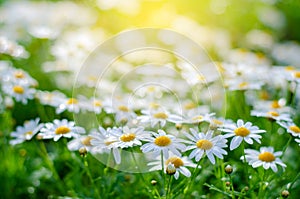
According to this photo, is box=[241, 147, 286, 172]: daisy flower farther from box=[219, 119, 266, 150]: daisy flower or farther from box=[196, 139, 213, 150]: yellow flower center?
box=[196, 139, 213, 150]: yellow flower center

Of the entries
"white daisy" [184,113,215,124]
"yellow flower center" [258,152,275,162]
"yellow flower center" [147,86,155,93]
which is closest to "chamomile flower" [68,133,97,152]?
"white daisy" [184,113,215,124]

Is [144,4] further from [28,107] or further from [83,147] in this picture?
[83,147]

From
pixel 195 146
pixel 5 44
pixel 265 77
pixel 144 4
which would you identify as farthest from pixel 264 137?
pixel 144 4

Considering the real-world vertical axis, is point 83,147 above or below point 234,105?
above

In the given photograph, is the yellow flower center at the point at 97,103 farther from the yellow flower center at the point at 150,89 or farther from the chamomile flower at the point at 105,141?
the yellow flower center at the point at 150,89

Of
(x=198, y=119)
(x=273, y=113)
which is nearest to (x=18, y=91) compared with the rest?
(x=198, y=119)

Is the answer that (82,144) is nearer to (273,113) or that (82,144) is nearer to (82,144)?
(82,144)
